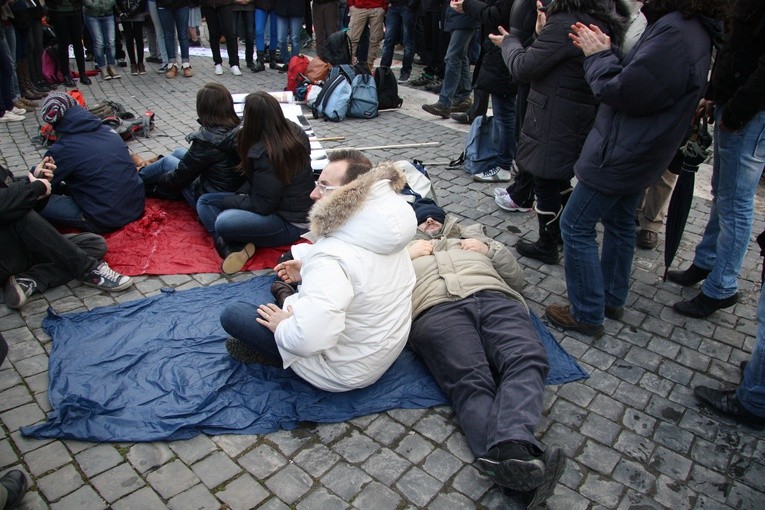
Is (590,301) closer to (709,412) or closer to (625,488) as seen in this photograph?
(709,412)

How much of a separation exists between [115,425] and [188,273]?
1.65 m

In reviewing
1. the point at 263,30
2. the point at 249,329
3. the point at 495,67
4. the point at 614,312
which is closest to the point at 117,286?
the point at 249,329

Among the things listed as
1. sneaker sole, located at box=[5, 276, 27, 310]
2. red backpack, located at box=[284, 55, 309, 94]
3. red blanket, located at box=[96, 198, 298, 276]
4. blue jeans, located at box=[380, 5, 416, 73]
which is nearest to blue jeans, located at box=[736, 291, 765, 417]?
red blanket, located at box=[96, 198, 298, 276]

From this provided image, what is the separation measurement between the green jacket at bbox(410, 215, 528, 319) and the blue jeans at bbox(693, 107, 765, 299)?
4.47 feet

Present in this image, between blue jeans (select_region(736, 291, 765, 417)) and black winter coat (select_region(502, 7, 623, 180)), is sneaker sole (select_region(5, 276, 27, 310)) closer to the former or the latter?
black winter coat (select_region(502, 7, 623, 180))

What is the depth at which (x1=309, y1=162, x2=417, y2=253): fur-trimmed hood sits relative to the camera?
2848mm

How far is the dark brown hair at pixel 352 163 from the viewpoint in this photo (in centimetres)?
310

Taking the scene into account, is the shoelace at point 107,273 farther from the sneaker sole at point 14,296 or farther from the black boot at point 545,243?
the black boot at point 545,243

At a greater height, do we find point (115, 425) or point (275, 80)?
point (275, 80)

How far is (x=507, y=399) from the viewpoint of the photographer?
290cm

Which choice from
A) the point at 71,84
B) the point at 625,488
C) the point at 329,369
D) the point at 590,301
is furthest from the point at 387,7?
the point at 625,488

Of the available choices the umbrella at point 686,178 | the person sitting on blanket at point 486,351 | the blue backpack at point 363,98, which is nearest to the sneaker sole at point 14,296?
the person sitting on blanket at point 486,351

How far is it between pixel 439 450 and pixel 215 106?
10.3ft

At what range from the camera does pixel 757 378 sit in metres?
3.09
